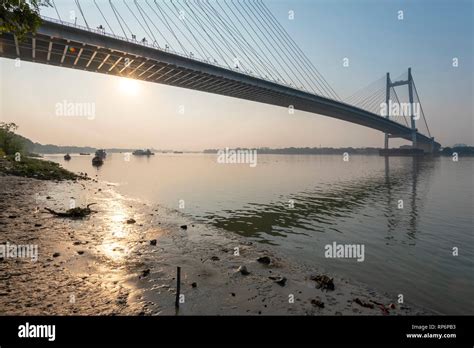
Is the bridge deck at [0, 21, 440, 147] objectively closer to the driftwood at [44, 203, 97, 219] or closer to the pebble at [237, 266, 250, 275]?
the driftwood at [44, 203, 97, 219]

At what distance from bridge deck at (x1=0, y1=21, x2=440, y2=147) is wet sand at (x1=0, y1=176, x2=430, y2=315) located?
89.4 feet

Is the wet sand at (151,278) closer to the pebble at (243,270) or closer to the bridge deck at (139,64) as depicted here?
the pebble at (243,270)

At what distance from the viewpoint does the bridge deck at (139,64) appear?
3175 cm

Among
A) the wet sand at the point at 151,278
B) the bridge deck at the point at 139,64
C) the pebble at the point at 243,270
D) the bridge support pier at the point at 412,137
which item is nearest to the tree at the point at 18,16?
the wet sand at the point at 151,278

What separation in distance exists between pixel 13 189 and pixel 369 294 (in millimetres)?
24722

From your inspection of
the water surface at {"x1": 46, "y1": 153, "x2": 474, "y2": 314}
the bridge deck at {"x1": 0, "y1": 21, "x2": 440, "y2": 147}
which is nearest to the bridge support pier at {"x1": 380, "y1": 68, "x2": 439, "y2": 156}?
the bridge deck at {"x1": 0, "y1": 21, "x2": 440, "y2": 147}

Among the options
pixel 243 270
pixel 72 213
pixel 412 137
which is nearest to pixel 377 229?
pixel 243 270

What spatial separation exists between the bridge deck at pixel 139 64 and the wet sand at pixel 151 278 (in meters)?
27.2

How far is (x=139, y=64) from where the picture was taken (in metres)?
41.3

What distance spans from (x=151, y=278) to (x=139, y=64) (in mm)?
41103

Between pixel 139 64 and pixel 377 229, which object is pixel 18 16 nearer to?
pixel 377 229
